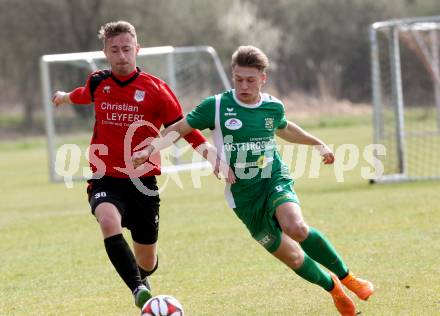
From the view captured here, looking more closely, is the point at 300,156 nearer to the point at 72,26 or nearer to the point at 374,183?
the point at 374,183

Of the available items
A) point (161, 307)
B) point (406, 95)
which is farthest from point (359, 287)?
point (406, 95)

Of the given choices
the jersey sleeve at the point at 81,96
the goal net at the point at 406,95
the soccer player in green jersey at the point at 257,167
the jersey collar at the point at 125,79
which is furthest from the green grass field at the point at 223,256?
the jersey collar at the point at 125,79

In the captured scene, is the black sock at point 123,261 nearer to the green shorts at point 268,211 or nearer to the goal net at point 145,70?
the green shorts at point 268,211

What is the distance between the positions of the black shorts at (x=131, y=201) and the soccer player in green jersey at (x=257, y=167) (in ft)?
1.37

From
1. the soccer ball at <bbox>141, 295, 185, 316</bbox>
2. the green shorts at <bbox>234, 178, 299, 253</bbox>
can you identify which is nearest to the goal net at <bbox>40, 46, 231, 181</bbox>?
the green shorts at <bbox>234, 178, 299, 253</bbox>

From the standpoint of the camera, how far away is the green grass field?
6.73 metres

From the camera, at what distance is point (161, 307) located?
220 inches

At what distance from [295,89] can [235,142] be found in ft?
131

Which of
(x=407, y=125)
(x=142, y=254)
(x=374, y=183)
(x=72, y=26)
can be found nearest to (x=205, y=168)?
(x=374, y=183)

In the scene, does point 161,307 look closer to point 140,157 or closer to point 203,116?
point 140,157

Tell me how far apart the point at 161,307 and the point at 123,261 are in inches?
18.3

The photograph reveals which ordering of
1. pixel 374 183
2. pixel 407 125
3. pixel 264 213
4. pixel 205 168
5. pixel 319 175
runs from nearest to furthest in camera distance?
pixel 264 213, pixel 374 183, pixel 319 175, pixel 205 168, pixel 407 125

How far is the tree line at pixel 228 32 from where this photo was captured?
4272cm

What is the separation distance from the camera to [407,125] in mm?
25391
